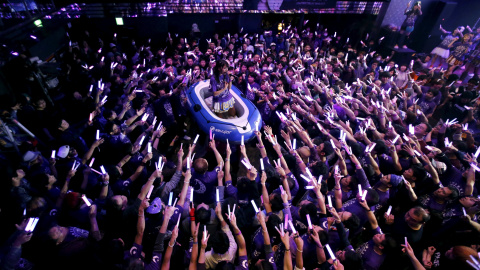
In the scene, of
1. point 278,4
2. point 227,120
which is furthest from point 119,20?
point 227,120

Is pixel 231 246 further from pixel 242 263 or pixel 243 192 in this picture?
pixel 243 192

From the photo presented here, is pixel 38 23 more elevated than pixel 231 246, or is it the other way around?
pixel 38 23

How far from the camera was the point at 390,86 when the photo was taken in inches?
277

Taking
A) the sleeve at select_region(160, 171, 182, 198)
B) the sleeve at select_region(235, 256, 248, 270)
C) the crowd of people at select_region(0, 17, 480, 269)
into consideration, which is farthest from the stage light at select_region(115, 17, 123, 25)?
the sleeve at select_region(235, 256, 248, 270)

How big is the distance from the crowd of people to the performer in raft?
191mm

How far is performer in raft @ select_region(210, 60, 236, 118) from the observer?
18.7 ft

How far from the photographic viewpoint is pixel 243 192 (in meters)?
3.30

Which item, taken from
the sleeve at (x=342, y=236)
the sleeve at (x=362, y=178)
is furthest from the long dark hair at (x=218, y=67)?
the sleeve at (x=342, y=236)

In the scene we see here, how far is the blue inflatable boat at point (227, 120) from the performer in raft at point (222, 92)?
0.77 ft

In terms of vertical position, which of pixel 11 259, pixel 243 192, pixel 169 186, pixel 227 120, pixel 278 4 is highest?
pixel 278 4

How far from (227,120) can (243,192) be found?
113 inches

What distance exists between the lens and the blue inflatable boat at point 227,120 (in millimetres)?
5715

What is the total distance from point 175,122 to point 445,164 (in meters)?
5.86

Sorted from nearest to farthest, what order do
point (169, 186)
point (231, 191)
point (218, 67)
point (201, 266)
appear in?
1. point (201, 266)
2. point (231, 191)
3. point (169, 186)
4. point (218, 67)
